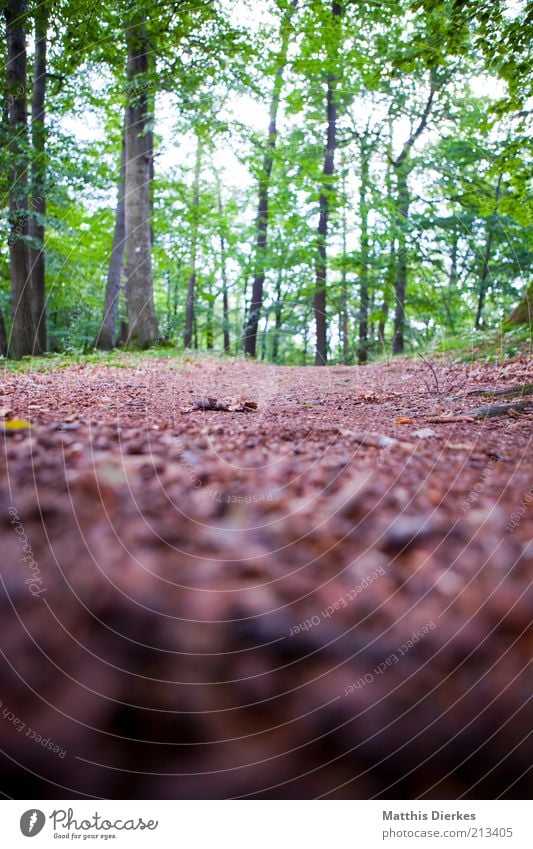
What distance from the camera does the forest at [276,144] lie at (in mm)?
5227

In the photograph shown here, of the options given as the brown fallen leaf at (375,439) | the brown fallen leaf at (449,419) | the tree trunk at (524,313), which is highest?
the tree trunk at (524,313)

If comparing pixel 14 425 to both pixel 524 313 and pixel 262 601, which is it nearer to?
pixel 262 601

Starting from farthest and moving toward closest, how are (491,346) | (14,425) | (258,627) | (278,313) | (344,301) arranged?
(278,313) → (344,301) → (491,346) → (14,425) → (258,627)

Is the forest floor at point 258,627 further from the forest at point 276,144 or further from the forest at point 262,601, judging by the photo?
the forest at point 276,144

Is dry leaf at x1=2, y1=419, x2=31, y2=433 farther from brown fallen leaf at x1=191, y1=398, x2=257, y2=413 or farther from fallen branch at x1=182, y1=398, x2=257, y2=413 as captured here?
brown fallen leaf at x1=191, y1=398, x2=257, y2=413

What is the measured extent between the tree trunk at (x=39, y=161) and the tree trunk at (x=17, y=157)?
0.57 ft

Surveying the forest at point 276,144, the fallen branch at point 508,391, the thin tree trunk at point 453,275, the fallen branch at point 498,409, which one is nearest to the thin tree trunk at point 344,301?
the forest at point 276,144

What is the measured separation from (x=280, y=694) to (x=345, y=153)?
10205mm

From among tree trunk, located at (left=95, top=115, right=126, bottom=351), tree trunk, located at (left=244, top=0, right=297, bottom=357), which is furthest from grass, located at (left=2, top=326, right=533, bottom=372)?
tree trunk, located at (left=95, top=115, right=126, bottom=351)

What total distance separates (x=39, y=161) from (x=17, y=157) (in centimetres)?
61

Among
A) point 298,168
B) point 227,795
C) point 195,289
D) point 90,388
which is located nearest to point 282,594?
point 227,795

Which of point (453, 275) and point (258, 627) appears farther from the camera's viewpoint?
point (453, 275)

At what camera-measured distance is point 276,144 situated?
10297mm

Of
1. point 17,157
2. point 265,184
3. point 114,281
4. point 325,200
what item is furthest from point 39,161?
point 325,200
